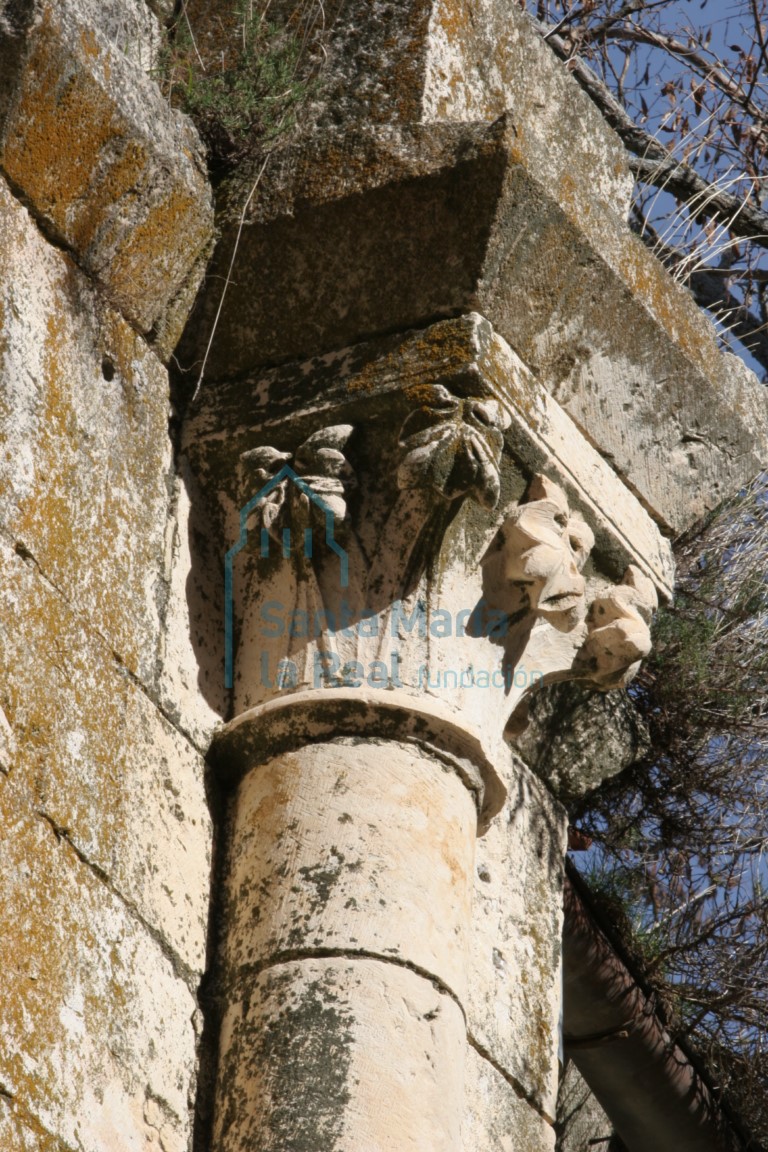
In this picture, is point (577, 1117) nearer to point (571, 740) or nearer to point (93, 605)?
point (571, 740)

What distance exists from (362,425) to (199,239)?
0.44m

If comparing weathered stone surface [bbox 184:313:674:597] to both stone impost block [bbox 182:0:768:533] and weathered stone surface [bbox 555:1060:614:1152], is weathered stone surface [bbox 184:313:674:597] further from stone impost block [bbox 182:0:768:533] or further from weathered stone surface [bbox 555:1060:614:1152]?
weathered stone surface [bbox 555:1060:614:1152]

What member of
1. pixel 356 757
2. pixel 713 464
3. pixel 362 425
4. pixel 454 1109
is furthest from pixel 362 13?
pixel 454 1109

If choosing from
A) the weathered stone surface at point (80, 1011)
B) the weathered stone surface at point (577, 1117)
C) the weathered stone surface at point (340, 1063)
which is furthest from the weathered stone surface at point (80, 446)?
the weathered stone surface at point (577, 1117)

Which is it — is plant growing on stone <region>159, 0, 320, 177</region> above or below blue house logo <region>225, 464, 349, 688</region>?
above

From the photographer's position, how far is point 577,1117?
5141 mm

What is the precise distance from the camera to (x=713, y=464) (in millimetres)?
3562

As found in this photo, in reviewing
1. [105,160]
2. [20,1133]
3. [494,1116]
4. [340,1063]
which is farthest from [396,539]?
[20,1133]

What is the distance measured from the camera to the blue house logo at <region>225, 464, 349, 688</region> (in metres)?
2.95

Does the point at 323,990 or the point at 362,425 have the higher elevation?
the point at 362,425

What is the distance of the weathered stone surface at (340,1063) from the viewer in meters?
2.47

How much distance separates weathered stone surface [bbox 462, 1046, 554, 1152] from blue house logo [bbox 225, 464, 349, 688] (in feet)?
2.57

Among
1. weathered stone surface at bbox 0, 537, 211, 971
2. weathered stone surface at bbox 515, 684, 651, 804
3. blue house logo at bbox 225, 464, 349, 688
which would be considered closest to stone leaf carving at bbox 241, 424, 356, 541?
blue house logo at bbox 225, 464, 349, 688

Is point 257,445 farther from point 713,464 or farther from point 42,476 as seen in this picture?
point 713,464
